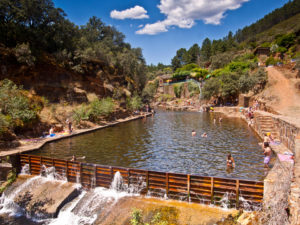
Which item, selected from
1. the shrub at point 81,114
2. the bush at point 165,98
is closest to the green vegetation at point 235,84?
the bush at point 165,98

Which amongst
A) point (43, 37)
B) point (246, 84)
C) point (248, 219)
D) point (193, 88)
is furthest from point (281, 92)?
point (43, 37)

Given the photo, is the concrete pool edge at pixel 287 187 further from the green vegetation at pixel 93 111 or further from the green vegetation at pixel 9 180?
the green vegetation at pixel 93 111

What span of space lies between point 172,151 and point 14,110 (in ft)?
58.1

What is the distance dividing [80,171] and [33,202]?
122 inches

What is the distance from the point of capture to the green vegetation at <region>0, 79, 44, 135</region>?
20.7 metres

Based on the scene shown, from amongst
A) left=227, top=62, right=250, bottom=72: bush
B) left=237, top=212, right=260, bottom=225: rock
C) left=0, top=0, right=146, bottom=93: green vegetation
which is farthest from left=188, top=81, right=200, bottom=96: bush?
left=237, top=212, right=260, bottom=225: rock

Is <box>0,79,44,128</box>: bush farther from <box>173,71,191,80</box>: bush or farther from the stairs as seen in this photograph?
<box>173,71,191,80</box>: bush

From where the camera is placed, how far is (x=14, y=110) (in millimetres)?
21828

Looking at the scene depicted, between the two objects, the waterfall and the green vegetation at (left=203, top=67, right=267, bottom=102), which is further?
the green vegetation at (left=203, top=67, right=267, bottom=102)

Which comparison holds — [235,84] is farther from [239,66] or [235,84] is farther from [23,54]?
[23,54]

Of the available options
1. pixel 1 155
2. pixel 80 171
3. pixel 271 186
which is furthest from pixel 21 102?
pixel 271 186

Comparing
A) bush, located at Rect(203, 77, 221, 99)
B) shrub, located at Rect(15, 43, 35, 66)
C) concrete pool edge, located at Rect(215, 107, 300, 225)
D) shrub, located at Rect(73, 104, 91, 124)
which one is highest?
shrub, located at Rect(15, 43, 35, 66)

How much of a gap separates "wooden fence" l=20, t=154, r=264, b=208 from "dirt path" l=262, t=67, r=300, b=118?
24.2 metres

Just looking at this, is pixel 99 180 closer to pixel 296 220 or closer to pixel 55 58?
pixel 296 220
